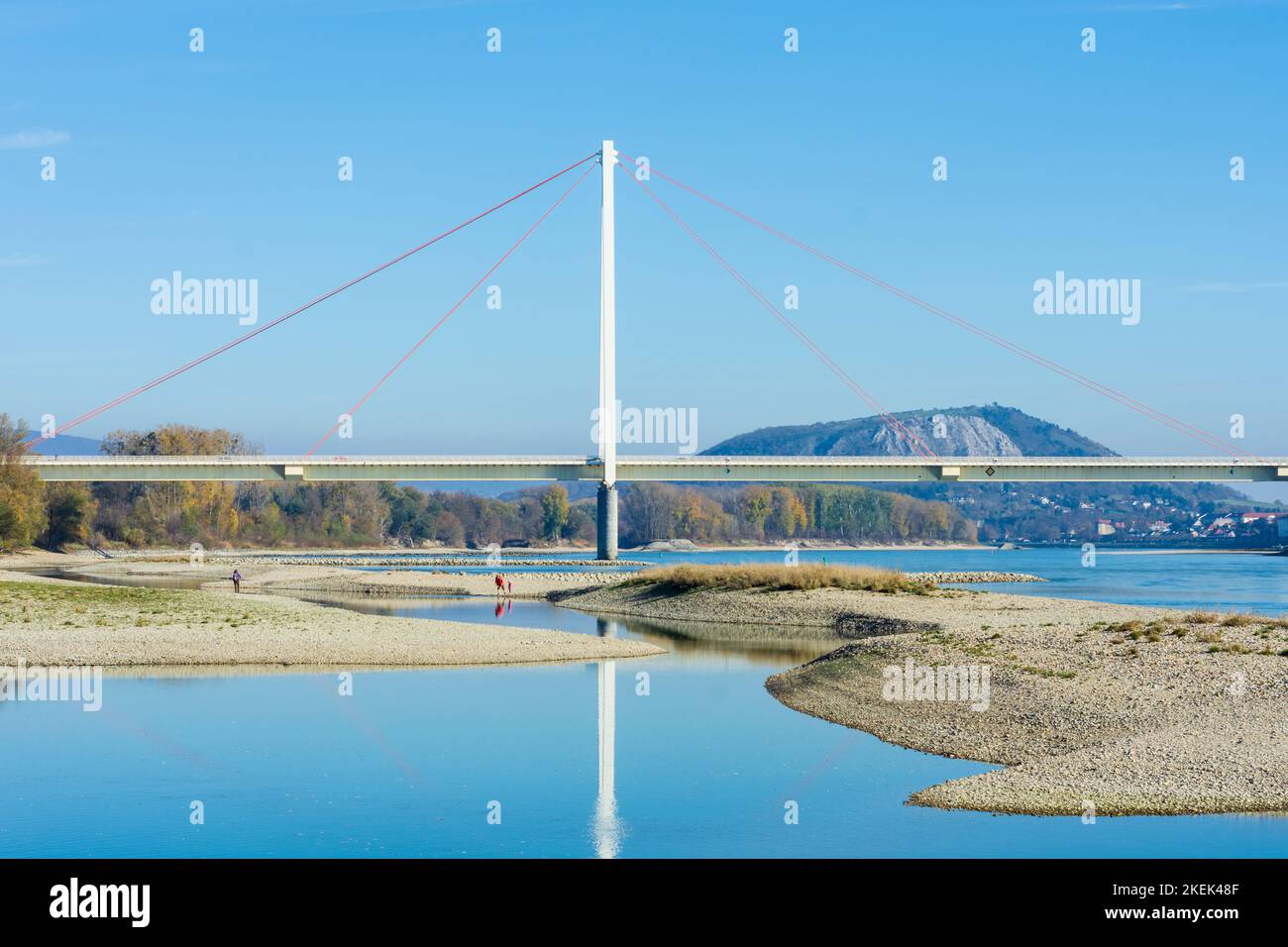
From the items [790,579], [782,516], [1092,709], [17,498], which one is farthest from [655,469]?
[782,516]

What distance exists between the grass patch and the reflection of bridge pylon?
53.6 ft

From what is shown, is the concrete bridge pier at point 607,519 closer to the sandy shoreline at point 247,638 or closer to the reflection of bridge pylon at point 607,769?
the sandy shoreline at point 247,638

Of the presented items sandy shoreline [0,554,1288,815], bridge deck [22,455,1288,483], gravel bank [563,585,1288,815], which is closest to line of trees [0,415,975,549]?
bridge deck [22,455,1288,483]

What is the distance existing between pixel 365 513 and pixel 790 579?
101675mm

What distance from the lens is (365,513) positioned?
465 feet

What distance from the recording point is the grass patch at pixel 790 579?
45.6 m

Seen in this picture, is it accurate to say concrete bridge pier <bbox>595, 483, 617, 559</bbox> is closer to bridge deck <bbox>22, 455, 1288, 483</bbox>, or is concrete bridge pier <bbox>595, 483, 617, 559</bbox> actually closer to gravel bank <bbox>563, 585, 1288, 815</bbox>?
bridge deck <bbox>22, 455, 1288, 483</bbox>

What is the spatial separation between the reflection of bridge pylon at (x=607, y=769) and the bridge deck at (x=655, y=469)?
59054 millimetres

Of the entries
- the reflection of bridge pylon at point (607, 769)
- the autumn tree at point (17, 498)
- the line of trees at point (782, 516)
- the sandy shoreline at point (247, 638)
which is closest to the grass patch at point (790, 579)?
the sandy shoreline at point (247, 638)

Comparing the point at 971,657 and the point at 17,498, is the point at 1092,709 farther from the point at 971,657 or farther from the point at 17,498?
the point at 17,498

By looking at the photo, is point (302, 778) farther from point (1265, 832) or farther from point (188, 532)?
point (188, 532)

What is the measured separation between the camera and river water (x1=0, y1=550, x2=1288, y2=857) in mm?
13859
